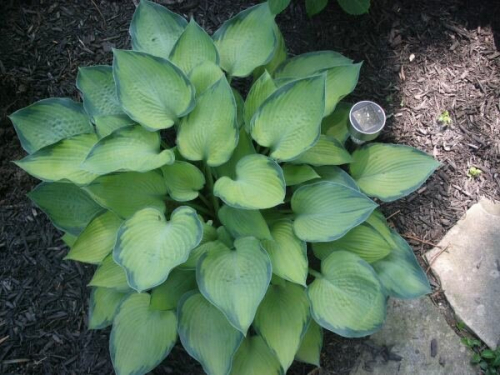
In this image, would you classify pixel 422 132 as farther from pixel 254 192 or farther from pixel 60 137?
pixel 60 137

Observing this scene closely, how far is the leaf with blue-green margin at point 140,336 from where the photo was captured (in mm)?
1606

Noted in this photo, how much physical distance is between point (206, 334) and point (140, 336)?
220 mm

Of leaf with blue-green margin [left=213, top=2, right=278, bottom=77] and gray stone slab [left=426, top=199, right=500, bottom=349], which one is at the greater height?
leaf with blue-green margin [left=213, top=2, right=278, bottom=77]

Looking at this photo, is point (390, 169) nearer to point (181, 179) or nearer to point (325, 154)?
point (325, 154)

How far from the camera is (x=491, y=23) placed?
7.44ft

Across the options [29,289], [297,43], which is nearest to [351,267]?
[297,43]

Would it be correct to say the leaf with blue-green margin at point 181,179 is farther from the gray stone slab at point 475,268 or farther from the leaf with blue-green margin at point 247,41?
the gray stone slab at point 475,268

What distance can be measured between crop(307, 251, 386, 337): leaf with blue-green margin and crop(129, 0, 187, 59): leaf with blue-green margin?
3.07ft

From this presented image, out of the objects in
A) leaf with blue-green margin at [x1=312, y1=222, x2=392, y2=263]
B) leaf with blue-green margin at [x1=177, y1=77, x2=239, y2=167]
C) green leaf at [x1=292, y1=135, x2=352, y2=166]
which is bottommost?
leaf with blue-green margin at [x1=312, y1=222, x2=392, y2=263]

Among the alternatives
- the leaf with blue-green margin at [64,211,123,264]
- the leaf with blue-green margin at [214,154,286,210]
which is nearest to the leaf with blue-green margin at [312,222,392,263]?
the leaf with blue-green margin at [214,154,286,210]

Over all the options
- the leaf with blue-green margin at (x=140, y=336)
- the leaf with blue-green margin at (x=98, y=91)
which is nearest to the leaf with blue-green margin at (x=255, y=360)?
the leaf with blue-green margin at (x=140, y=336)

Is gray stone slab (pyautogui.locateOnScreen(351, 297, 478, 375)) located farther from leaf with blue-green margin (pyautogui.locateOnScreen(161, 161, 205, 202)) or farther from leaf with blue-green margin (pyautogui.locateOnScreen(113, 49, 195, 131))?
leaf with blue-green margin (pyautogui.locateOnScreen(113, 49, 195, 131))

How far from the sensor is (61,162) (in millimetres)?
1647

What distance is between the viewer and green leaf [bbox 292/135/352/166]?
1.70 m
